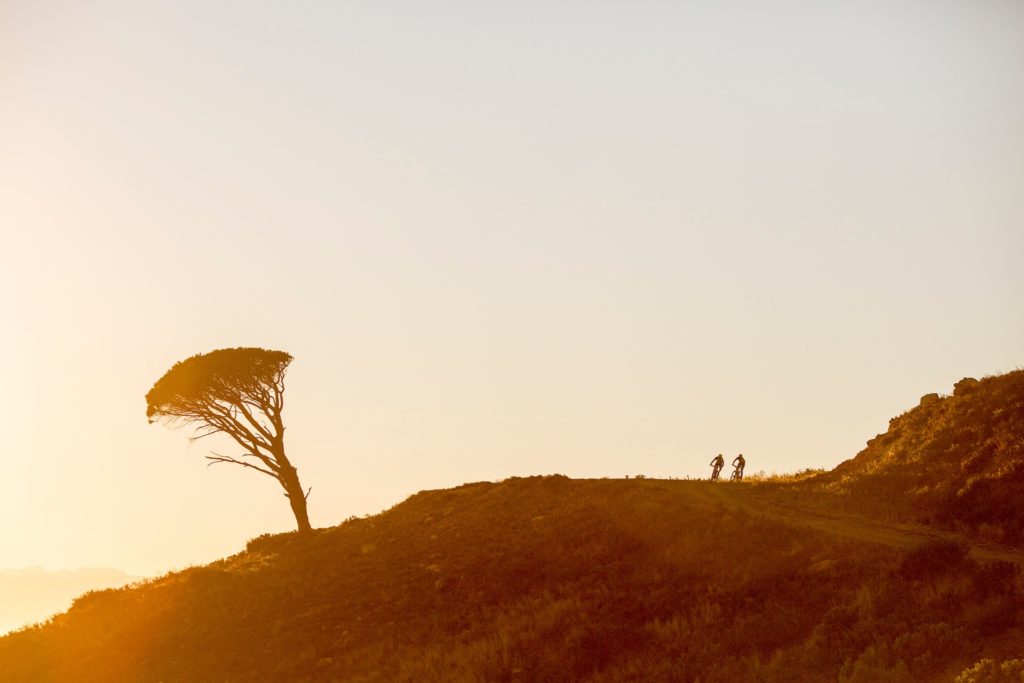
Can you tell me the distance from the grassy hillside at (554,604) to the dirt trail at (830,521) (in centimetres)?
62

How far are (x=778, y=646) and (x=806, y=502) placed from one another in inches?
630

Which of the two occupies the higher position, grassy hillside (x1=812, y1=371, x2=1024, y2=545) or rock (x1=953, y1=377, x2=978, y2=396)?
rock (x1=953, y1=377, x2=978, y2=396)

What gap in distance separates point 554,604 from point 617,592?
6.99 ft

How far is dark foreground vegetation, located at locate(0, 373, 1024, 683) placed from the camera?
2358 centimetres

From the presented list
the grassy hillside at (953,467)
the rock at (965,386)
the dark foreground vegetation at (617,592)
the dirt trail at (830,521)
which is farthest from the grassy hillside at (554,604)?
the rock at (965,386)

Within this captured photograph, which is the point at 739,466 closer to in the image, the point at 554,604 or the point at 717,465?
the point at 717,465

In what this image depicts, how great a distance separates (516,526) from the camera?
1619 inches

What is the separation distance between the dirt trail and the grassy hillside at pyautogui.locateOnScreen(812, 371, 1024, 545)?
102cm

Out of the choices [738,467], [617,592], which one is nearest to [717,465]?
[738,467]

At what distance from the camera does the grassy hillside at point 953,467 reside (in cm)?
3234

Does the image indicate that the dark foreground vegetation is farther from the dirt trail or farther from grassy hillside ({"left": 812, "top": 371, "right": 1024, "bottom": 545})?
the dirt trail

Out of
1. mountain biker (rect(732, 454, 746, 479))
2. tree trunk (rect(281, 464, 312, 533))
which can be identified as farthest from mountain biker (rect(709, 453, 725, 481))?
tree trunk (rect(281, 464, 312, 533))

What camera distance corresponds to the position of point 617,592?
30.9 meters

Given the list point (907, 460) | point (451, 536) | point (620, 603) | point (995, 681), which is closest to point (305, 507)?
point (451, 536)
